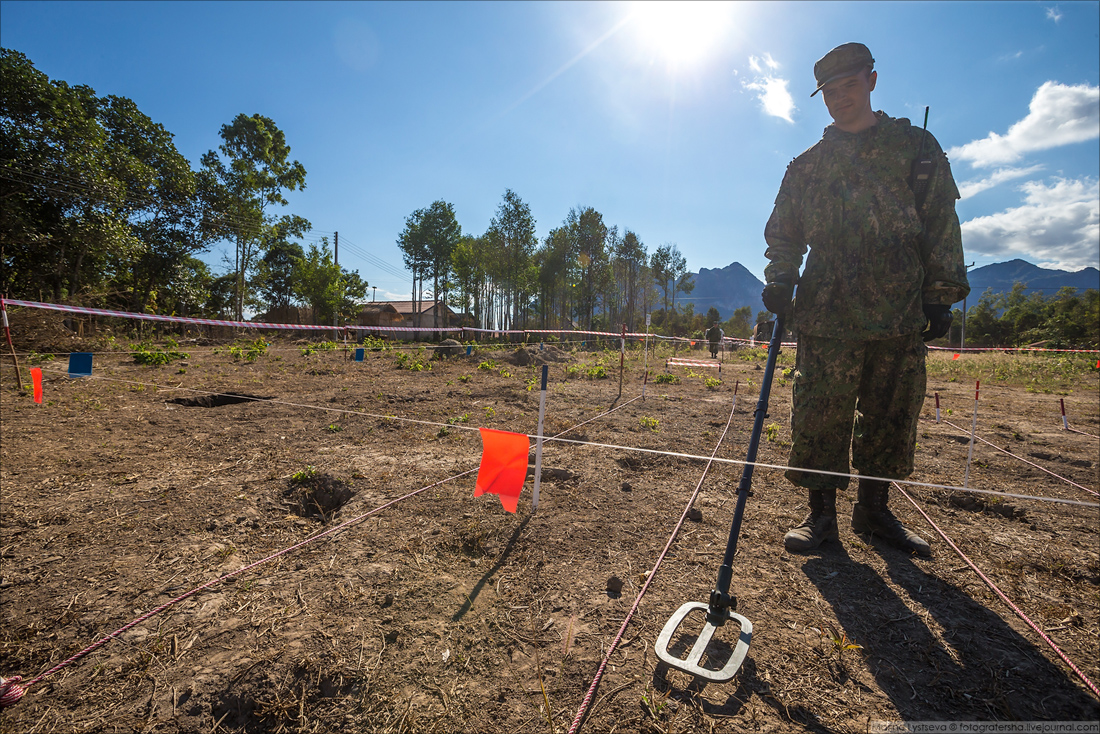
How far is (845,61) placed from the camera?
2.37 meters

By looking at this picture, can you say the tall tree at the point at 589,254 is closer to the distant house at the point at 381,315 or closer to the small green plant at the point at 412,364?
the distant house at the point at 381,315

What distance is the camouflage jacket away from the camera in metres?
2.33

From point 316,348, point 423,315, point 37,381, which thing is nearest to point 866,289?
point 37,381

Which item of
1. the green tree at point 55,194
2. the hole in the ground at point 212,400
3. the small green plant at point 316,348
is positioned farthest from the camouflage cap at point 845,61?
the green tree at point 55,194

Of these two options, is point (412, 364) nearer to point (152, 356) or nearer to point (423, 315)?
point (152, 356)

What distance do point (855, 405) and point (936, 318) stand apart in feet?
2.07

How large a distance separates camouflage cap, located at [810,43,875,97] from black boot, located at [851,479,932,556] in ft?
7.94

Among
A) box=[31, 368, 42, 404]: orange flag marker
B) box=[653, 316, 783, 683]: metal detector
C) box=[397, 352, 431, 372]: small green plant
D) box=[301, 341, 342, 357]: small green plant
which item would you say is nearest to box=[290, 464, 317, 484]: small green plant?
box=[653, 316, 783, 683]: metal detector

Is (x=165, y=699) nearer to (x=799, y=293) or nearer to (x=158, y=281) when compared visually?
(x=799, y=293)

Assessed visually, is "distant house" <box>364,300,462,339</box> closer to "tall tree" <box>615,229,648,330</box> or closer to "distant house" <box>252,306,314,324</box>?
"distant house" <box>252,306,314,324</box>

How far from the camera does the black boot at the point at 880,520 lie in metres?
2.53

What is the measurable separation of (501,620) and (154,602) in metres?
1.70

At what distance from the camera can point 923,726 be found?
1408 mm

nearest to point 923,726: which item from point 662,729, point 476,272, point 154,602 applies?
point 662,729
